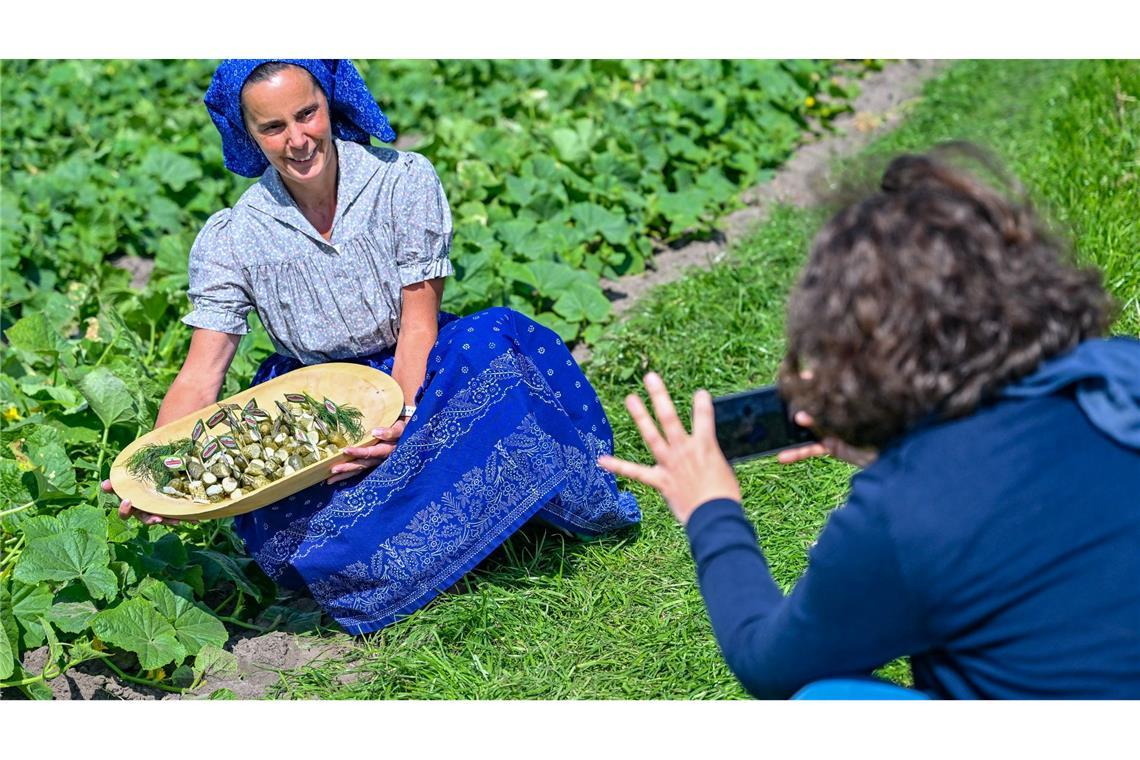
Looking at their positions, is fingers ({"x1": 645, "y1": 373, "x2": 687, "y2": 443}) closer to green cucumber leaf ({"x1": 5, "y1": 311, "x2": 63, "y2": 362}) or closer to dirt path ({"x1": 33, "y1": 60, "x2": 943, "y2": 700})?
dirt path ({"x1": 33, "y1": 60, "x2": 943, "y2": 700})

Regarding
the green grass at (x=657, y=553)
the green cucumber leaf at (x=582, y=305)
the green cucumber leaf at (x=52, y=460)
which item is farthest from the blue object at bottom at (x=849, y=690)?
the green cucumber leaf at (x=582, y=305)

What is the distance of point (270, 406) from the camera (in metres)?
2.86

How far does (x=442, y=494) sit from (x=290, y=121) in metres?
0.89

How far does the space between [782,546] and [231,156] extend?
5.25 feet

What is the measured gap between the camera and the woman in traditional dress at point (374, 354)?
2740mm

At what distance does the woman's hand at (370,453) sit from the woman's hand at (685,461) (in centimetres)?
110

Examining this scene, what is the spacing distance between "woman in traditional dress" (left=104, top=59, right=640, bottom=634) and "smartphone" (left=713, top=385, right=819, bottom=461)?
3.33ft

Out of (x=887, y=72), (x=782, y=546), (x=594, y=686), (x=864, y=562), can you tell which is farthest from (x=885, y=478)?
(x=887, y=72)

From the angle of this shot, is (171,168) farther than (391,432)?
Yes

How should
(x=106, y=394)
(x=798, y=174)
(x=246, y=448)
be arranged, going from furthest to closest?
(x=798, y=174)
(x=106, y=394)
(x=246, y=448)

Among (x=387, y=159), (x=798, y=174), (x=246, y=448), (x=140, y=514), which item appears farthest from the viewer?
(x=798, y=174)

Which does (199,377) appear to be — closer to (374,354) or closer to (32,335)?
(374,354)

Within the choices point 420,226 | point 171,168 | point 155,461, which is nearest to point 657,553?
point 420,226

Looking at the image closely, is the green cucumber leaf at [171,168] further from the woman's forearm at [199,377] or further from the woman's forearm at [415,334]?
the woman's forearm at [415,334]
